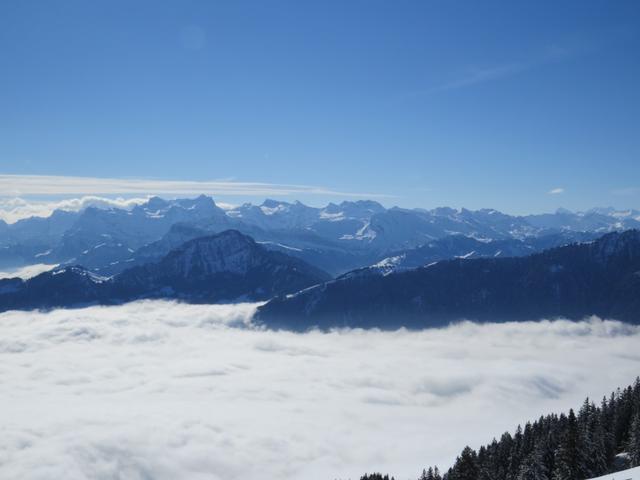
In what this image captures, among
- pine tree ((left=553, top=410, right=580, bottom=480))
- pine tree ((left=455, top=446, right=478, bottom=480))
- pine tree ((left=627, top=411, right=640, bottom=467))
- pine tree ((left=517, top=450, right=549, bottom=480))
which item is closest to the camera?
pine tree ((left=553, top=410, right=580, bottom=480))

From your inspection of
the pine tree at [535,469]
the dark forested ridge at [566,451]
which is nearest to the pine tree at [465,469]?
the dark forested ridge at [566,451]

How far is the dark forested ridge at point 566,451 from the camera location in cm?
12488

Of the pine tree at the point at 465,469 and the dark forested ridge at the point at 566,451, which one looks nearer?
the dark forested ridge at the point at 566,451

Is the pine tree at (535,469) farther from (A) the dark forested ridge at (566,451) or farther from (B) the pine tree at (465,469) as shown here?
(B) the pine tree at (465,469)

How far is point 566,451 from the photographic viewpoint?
123062 millimetres

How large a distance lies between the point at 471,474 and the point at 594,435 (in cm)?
3702

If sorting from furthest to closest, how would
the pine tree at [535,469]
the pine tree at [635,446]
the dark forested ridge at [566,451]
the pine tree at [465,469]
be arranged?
the pine tree at [635,446], the pine tree at [465,469], the pine tree at [535,469], the dark forested ridge at [566,451]

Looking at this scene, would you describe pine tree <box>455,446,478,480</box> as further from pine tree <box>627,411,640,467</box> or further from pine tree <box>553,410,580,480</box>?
pine tree <box>627,411,640,467</box>

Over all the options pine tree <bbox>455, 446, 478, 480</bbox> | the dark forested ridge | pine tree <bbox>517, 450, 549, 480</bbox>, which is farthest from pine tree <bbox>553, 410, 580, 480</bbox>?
pine tree <bbox>455, 446, 478, 480</bbox>

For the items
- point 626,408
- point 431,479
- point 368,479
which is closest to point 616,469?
point 626,408

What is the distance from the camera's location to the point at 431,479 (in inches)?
5546

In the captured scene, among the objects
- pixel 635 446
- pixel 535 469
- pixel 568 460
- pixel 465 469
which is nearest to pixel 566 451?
pixel 568 460

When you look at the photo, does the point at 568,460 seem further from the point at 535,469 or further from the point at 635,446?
the point at 635,446

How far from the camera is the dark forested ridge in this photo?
410 ft
